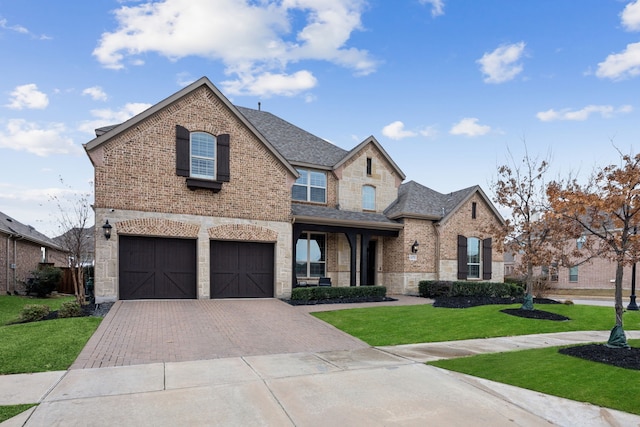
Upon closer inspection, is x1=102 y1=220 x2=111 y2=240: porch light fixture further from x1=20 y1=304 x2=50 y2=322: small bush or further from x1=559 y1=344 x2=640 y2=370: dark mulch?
x1=559 y1=344 x2=640 y2=370: dark mulch

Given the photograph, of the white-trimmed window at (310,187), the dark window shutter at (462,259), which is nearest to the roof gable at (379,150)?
the white-trimmed window at (310,187)

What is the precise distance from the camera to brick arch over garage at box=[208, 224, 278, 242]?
15617 mm

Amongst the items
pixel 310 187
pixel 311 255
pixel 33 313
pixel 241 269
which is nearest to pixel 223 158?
pixel 241 269

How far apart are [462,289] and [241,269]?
10942mm

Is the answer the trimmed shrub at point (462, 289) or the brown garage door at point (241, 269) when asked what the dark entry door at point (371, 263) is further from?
the brown garage door at point (241, 269)

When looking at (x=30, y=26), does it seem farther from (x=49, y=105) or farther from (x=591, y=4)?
(x=591, y=4)

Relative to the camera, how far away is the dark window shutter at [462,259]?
70.1 feet

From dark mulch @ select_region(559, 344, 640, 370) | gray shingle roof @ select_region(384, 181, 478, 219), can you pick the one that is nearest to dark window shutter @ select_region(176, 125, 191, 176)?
gray shingle roof @ select_region(384, 181, 478, 219)

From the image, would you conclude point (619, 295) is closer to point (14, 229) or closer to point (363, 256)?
point (363, 256)

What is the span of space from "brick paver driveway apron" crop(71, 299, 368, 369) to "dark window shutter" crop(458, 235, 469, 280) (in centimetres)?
1150

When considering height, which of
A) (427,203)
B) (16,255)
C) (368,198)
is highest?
(368,198)

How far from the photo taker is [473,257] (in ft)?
72.8

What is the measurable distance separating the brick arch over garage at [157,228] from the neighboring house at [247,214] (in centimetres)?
4

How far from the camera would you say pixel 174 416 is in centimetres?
484
